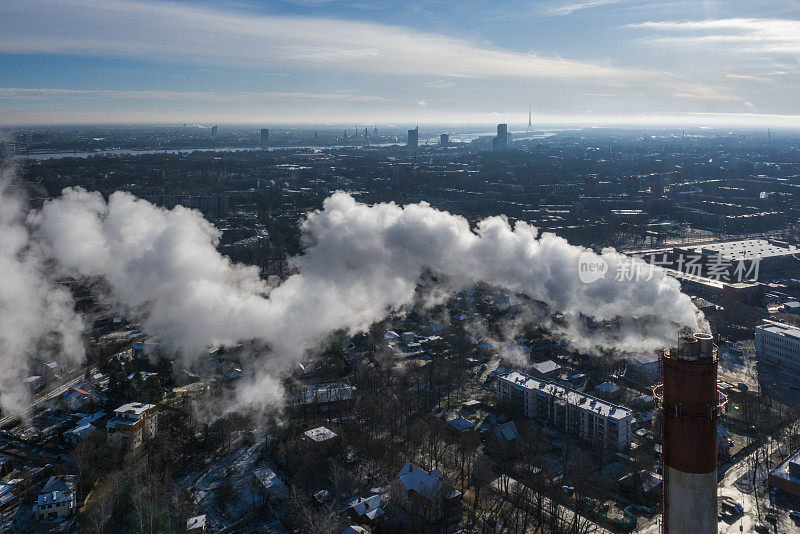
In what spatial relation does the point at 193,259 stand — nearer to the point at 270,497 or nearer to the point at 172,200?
the point at 270,497

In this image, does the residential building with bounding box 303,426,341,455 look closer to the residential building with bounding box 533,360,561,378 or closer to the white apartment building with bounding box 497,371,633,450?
the white apartment building with bounding box 497,371,633,450

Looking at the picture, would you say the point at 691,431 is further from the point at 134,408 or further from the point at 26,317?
the point at 26,317

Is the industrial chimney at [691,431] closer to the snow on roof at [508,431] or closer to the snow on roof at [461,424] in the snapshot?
the snow on roof at [508,431]

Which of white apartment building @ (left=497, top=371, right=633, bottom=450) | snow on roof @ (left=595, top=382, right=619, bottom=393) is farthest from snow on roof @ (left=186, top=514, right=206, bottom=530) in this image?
snow on roof @ (left=595, top=382, right=619, bottom=393)

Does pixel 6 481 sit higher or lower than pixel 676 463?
lower

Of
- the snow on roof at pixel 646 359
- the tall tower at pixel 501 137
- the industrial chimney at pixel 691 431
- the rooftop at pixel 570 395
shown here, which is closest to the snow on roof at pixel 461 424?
the rooftop at pixel 570 395

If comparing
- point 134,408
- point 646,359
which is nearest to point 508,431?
point 646,359

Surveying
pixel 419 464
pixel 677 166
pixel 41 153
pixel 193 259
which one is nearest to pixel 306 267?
pixel 193 259
